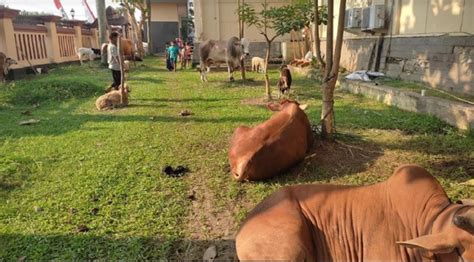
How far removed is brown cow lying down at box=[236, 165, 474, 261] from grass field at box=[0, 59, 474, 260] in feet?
2.91

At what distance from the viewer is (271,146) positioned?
460 cm

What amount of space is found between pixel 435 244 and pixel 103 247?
8.36ft

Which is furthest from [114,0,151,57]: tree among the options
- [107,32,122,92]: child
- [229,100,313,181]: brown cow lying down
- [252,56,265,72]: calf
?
[229,100,313,181]: brown cow lying down

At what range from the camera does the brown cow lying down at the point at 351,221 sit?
90.2 inches

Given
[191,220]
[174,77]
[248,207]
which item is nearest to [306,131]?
[248,207]

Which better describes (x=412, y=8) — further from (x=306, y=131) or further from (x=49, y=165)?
(x=49, y=165)

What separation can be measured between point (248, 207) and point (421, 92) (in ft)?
18.0

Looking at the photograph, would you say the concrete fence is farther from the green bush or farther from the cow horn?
the cow horn

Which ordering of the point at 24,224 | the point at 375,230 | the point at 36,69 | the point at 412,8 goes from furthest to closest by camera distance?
the point at 36,69 < the point at 412,8 < the point at 24,224 < the point at 375,230

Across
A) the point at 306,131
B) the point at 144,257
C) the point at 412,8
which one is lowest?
the point at 144,257

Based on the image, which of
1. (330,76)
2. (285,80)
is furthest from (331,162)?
(285,80)

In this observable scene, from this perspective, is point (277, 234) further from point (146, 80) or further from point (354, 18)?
point (146, 80)

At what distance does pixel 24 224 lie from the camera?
12.5 feet

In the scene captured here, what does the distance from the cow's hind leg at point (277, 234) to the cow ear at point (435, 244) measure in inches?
23.6
